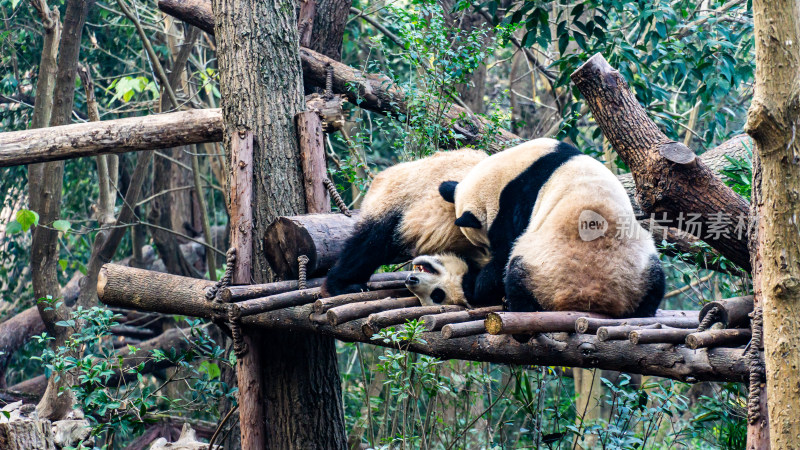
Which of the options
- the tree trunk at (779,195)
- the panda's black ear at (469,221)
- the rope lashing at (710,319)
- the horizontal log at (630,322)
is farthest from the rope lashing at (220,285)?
the tree trunk at (779,195)

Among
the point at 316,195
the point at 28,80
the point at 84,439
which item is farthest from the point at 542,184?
the point at 28,80

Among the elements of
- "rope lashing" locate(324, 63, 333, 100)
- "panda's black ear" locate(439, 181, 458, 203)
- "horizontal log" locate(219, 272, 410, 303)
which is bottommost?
"horizontal log" locate(219, 272, 410, 303)

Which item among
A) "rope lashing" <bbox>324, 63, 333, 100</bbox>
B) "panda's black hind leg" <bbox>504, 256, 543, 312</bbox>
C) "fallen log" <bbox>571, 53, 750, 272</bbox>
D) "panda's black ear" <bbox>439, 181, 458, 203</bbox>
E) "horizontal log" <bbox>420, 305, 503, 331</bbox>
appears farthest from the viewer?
"rope lashing" <bbox>324, 63, 333, 100</bbox>

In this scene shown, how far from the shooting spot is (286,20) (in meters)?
4.73

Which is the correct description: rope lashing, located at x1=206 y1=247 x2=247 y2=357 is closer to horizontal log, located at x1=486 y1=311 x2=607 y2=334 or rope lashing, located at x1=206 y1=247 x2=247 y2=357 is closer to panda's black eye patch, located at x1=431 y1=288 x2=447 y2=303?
panda's black eye patch, located at x1=431 y1=288 x2=447 y2=303

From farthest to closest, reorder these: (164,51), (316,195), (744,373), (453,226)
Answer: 1. (164,51)
2. (316,195)
3. (453,226)
4. (744,373)

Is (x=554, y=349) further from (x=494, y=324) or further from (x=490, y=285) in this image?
(x=490, y=285)

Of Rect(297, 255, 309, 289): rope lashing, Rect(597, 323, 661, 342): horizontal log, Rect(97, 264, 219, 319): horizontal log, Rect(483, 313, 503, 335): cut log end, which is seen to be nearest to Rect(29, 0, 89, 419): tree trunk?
Rect(97, 264, 219, 319): horizontal log

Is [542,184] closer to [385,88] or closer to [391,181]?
[391,181]

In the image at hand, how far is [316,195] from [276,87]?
0.74m

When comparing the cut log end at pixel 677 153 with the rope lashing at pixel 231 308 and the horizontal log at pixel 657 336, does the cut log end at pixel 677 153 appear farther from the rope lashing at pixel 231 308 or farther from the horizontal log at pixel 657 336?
the rope lashing at pixel 231 308

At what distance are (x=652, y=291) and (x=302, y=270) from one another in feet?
6.00

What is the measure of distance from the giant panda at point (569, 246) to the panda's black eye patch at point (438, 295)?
19 cm

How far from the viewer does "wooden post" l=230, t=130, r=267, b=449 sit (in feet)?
13.9
